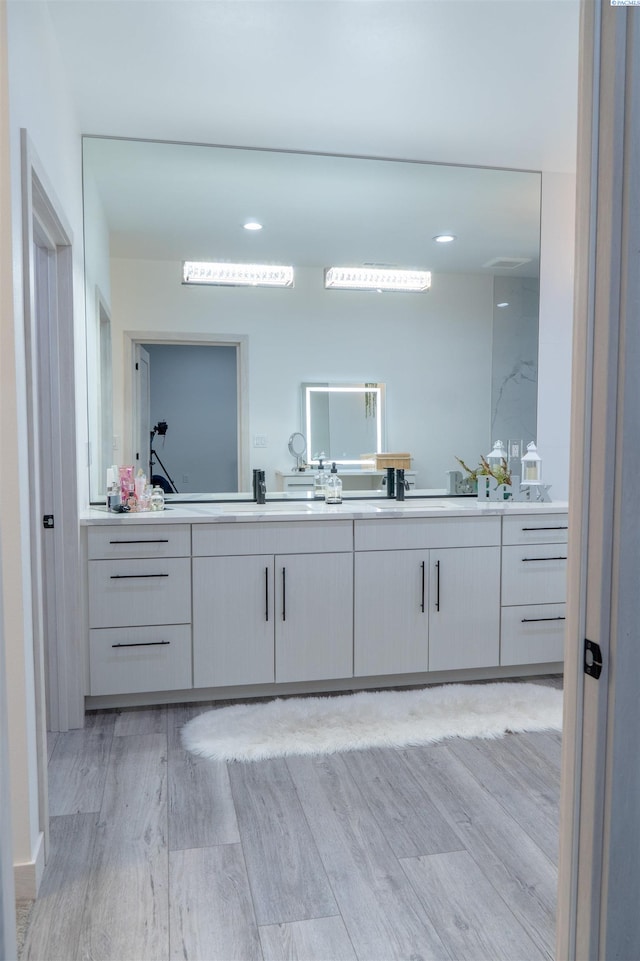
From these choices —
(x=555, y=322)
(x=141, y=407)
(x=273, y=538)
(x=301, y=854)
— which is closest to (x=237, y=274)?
(x=141, y=407)

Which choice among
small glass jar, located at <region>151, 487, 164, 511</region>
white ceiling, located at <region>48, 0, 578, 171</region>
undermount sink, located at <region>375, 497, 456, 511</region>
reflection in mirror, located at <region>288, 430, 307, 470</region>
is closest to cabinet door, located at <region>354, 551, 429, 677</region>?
undermount sink, located at <region>375, 497, 456, 511</region>

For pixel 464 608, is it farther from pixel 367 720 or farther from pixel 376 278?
pixel 376 278

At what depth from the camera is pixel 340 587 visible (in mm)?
3146

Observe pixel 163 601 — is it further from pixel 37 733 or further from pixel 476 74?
pixel 476 74

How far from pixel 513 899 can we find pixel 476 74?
2.85m

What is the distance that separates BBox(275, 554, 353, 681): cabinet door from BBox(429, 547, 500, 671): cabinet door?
422 millimetres

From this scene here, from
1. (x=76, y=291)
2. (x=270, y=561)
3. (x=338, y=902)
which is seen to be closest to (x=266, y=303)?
(x=76, y=291)

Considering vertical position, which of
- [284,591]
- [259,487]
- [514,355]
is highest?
[514,355]

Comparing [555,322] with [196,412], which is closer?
[196,412]

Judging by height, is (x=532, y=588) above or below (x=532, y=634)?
above

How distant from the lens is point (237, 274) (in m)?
3.40

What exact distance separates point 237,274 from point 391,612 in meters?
1.81

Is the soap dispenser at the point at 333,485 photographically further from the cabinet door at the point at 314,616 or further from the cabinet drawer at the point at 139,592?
the cabinet drawer at the point at 139,592

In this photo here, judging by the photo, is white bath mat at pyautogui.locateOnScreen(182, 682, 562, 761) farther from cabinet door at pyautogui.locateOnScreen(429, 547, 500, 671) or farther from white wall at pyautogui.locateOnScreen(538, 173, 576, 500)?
white wall at pyautogui.locateOnScreen(538, 173, 576, 500)
